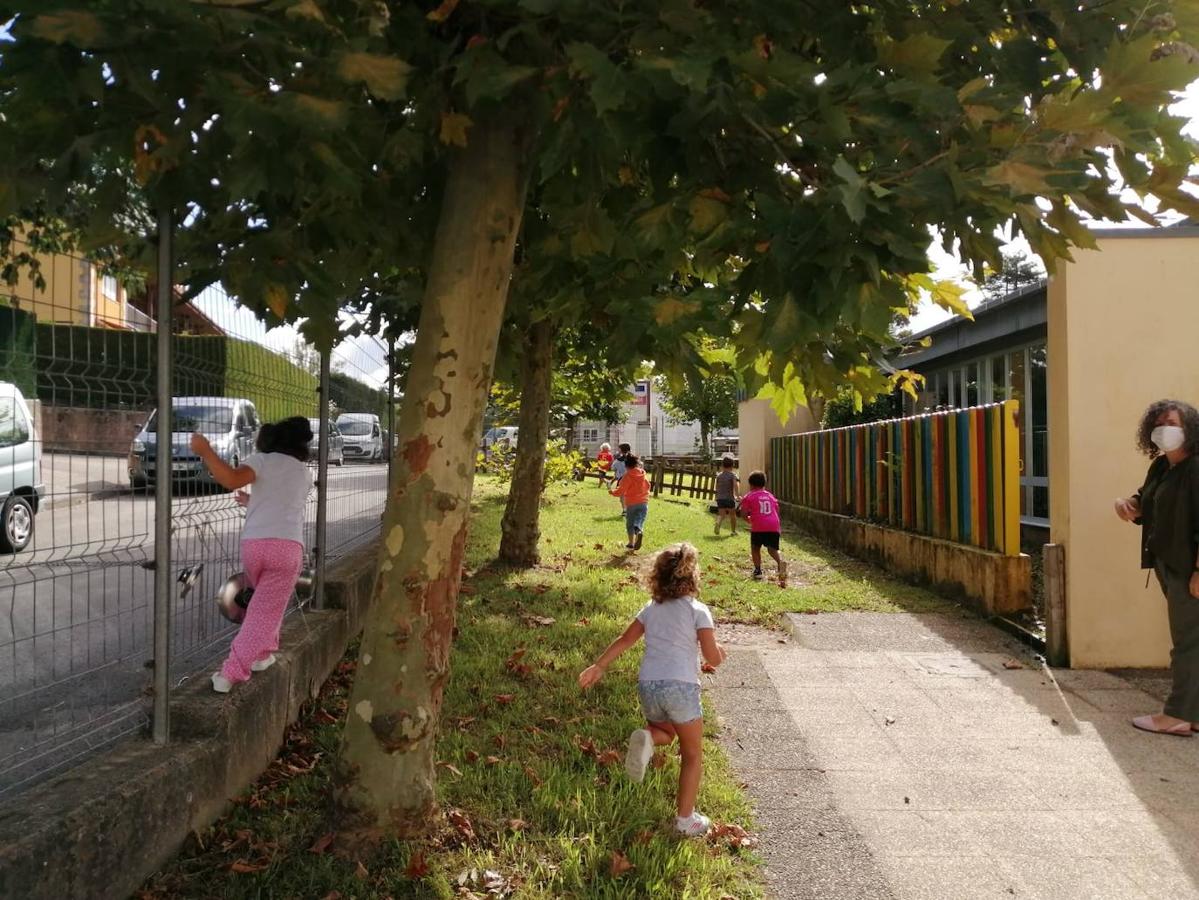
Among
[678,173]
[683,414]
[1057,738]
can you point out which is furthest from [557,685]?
[683,414]

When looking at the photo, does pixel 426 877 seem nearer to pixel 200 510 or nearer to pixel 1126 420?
pixel 200 510

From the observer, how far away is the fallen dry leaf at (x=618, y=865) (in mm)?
3338

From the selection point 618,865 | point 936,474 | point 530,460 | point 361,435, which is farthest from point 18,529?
point 936,474

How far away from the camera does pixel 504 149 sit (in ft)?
11.4

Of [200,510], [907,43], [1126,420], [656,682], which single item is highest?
[907,43]

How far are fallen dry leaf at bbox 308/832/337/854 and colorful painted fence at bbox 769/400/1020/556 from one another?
6.54m

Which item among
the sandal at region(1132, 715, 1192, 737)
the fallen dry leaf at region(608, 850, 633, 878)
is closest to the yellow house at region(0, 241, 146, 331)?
the fallen dry leaf at region(608, 850, 633, 878)

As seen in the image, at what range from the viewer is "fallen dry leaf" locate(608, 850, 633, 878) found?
334 cm

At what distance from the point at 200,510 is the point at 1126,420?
5.92 meters

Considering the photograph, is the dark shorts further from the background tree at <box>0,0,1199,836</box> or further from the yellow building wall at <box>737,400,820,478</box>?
the yellow building wall at <box>737,400,820,478</box>

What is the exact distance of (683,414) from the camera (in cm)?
5469

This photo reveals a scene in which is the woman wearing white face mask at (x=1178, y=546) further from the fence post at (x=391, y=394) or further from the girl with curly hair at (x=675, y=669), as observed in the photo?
the fence post at (x=391, y=394)

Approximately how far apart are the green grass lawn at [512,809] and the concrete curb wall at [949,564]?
132 inches

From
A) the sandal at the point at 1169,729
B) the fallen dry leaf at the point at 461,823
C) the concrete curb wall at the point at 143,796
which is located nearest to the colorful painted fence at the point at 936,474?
the sandal at the point at 1169,729
